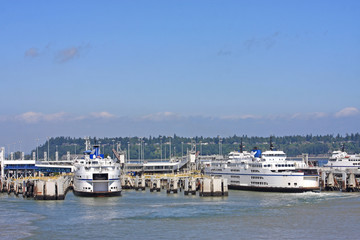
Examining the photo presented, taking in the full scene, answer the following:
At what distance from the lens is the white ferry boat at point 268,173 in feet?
341

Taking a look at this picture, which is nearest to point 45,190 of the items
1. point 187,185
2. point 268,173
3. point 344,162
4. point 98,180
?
point 98,180

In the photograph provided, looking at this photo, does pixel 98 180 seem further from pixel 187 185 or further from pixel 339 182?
pixel 339 182

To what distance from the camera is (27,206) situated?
3359 inches

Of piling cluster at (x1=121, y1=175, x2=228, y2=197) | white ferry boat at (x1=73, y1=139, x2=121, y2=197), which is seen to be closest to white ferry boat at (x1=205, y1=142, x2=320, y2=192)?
piling cluster at (x1=121, y1=175, x2=228, y2=197)

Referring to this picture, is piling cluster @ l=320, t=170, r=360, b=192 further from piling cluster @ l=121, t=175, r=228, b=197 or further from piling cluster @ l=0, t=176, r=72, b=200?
piling cluster @ l=0, t=176, r=72, b=200

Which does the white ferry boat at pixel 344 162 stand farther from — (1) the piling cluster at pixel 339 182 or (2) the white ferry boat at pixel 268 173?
(2) the white ferry boat at pixel 268 173

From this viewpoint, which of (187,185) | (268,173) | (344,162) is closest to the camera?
(187,185)

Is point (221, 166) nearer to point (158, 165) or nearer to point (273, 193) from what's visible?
point (273, 193)

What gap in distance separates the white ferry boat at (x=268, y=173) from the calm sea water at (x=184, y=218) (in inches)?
320

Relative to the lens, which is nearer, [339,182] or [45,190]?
[45,190]

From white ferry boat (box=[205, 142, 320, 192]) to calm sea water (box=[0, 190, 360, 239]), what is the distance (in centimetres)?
812

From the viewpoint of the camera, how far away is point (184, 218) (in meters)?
71.2

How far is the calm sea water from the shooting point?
200 ft

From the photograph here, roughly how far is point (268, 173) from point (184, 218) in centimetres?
3983
